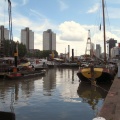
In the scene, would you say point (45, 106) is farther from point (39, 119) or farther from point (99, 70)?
point (99, 70)

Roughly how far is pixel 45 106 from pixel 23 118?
400 centimetres

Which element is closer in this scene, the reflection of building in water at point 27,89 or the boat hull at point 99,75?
the reflection of building in water at point 27,89

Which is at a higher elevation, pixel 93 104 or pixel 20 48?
pixel 20 48

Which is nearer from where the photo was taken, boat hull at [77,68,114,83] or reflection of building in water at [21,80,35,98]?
reflection of building in water at [21,80,35,98]

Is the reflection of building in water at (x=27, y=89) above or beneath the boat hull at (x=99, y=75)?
beneath

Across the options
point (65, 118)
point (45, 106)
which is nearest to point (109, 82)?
point (45, 106)

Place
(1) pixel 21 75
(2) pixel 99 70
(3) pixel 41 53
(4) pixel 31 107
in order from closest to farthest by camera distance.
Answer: (4) pixel 31 107
(2) pixel 99 70
(1) pixel 21 75
(3) pixel 41 53

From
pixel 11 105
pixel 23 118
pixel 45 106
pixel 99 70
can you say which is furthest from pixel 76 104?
pixel 99 70

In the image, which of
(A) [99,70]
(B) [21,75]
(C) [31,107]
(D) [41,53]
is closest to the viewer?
(C) [31,107]

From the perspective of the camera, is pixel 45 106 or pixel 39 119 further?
pixel 45 106

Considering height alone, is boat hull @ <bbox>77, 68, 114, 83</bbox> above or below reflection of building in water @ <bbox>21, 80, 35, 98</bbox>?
above

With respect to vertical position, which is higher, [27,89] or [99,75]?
[99,75]

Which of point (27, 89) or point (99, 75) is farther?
point (99, 75)

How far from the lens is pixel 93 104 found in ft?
72.1
